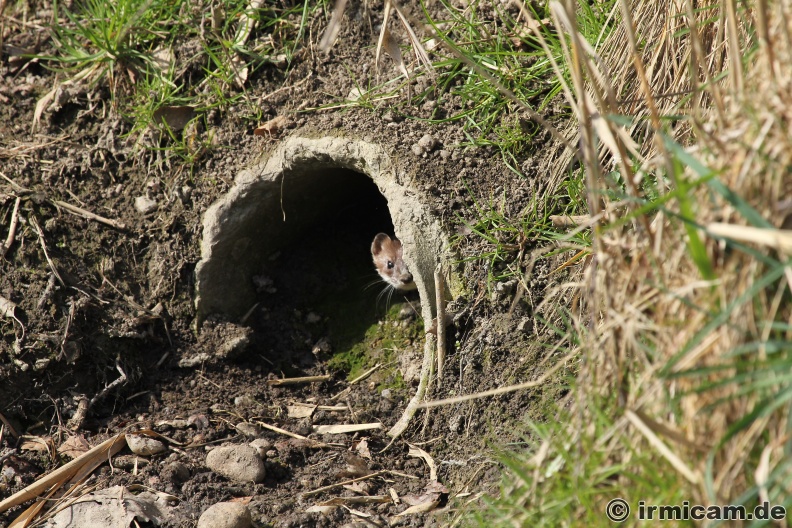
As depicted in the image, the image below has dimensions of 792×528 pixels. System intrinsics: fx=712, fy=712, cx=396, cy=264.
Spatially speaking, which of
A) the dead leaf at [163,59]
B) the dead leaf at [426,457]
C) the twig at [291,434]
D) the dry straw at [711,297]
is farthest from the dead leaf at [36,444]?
the dry straw at [711,297]

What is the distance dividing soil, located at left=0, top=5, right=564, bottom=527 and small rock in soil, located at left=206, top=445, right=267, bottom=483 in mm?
51

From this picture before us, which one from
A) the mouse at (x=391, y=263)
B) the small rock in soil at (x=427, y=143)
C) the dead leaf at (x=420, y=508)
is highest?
the small rock in soil at (x=427, y=143)

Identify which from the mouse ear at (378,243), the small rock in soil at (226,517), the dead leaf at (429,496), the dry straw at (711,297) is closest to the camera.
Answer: the dry straw at (711,297)

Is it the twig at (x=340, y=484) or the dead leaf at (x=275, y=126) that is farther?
the dead leaf at (x=275, y=126)

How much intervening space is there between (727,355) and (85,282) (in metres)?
3.64

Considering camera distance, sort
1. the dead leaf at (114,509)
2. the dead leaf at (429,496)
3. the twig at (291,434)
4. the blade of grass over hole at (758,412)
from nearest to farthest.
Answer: the blade of grass over hole at (758,412), the dead leaf at (114,509), the dead leaf at (429,496), the twig at (291,434)

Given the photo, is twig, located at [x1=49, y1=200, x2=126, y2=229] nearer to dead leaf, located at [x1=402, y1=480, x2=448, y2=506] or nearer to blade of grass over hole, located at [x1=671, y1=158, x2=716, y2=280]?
dead leaf, located at [x1=402, y1=480, x2=448, y2=506]

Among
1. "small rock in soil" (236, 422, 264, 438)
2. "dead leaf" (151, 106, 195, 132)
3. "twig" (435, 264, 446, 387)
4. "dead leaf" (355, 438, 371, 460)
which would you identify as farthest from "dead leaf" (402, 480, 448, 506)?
"dead leaf" (151, 106, 195, 132)

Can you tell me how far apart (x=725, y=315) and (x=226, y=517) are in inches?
89.5

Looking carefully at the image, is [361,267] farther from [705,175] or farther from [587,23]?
[705,175]

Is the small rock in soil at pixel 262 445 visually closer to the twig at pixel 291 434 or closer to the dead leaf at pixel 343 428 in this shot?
the twig at pixel 291 434

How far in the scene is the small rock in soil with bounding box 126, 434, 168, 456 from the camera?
12.4ft

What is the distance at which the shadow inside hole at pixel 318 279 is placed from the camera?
15.8ft

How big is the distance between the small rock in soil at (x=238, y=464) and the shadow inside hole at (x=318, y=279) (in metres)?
1.01
